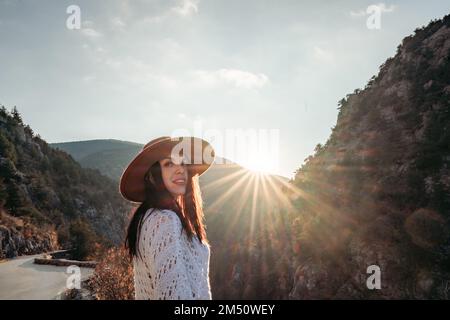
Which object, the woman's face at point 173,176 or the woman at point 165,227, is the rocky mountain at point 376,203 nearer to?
the woman at point 165,227

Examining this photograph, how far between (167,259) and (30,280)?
1411cm

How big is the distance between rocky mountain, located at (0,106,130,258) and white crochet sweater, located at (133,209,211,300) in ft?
69.2

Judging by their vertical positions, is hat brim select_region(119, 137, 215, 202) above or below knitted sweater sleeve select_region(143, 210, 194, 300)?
above

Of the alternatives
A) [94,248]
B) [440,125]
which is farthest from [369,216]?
[94,248]

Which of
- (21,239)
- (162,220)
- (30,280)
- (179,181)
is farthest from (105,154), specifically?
(162,220)

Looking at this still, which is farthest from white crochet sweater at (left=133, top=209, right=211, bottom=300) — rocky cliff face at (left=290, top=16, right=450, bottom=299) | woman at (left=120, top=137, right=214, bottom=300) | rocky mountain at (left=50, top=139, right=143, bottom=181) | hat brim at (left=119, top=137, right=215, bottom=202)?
rocky mountain at (left=50, top=139, right=143, bottom=181)

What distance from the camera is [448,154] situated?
891 inches

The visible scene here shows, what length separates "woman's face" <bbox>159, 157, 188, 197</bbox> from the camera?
2.34m

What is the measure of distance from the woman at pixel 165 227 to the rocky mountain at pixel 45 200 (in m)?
20.8

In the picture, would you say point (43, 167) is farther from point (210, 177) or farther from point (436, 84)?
point (210, 177)

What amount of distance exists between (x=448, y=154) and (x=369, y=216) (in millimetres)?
6152

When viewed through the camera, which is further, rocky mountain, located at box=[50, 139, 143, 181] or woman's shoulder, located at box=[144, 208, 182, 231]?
rocky mountain, located at box=[50, 139, 143, 181]

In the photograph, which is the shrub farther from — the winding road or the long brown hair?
the long brown hair
